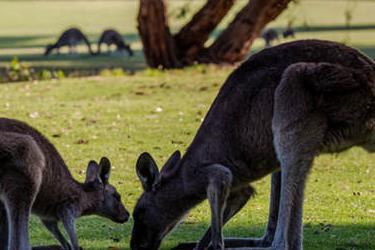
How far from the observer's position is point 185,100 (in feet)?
47.2

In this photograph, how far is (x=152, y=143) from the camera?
464 inches

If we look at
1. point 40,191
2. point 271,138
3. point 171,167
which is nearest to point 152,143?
point 40,191

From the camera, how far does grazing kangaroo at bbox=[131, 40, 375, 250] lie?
19.7 feet

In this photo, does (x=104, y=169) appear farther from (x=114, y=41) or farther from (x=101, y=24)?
(x=101, y=24)

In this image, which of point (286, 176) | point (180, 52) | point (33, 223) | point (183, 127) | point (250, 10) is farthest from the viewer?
point (180, 52)

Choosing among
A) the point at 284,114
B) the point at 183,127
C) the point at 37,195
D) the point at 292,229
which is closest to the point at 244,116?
the point at 284,114

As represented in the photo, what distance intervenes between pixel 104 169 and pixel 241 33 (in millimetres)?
10475

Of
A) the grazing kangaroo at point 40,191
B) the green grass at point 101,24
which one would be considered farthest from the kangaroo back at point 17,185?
the green grass at point 101,24

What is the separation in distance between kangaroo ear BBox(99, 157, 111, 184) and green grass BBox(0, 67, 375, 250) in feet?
1.37

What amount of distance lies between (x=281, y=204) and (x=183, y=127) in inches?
260

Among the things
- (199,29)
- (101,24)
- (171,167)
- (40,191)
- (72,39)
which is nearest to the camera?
(171,167)

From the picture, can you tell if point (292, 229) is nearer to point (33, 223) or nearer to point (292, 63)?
point (292, 63)

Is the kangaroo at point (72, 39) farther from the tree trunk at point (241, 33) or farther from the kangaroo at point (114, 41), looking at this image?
the tree trunk at point (241, 33)

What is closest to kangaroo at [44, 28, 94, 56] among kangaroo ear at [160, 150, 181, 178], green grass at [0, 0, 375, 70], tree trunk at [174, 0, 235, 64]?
green grass at [0, 0, 375, 70]
